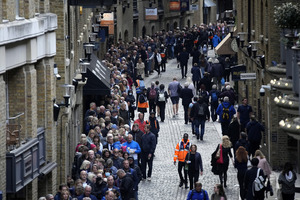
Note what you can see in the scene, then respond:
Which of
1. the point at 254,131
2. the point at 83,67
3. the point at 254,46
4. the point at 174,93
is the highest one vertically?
the point at 254,46

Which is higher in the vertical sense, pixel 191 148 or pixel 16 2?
pixel 16 2

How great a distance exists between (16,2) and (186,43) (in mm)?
35683

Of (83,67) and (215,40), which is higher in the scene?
(83,67)

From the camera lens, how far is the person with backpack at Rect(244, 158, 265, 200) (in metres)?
22.8

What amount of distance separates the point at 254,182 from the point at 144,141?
549cm

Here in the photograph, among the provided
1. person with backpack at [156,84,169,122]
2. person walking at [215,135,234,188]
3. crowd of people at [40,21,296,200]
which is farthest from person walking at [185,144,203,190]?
person with backpack at [156,84,169,122]

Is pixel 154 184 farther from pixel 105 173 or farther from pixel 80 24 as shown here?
pixel 80 24

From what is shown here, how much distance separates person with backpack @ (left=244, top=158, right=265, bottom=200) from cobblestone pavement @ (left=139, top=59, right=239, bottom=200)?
2510 mm

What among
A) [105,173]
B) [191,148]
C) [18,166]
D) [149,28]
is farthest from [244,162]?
[149,28]

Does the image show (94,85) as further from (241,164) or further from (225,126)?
(241,164)

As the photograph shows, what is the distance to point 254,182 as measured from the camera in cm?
2281

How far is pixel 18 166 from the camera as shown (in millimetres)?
19266

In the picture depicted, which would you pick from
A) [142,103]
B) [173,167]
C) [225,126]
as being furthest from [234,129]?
[142,103]

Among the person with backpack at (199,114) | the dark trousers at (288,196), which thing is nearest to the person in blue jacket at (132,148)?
the dark trousers at (288,196)
